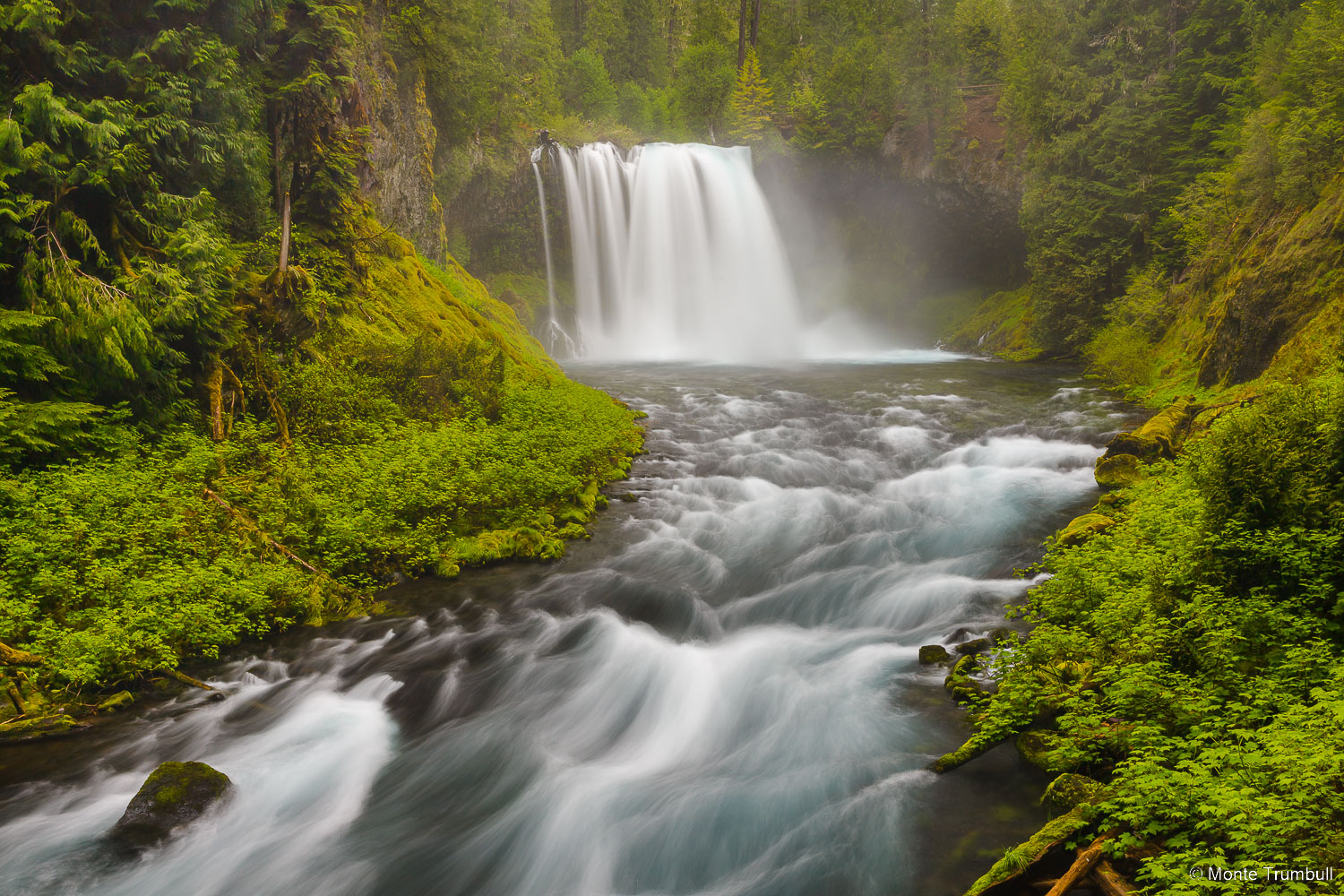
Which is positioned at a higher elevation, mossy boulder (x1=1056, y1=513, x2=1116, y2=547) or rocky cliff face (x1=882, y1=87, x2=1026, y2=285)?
rocky cliff face (x1=882, y1=87, x2=1026, y2=285)

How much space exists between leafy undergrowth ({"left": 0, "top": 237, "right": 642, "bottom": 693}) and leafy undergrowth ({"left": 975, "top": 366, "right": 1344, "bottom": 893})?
6478 mm

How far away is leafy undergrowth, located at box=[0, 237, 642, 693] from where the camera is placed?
261 inches

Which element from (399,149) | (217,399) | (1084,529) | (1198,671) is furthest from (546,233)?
(1198,671)

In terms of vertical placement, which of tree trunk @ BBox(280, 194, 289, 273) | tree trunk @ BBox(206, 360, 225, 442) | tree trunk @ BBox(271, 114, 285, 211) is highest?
tree trunk @ BBox(271, 114, 285, 211)

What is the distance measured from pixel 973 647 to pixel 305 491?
7831mm

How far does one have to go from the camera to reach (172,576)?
7.04 metres

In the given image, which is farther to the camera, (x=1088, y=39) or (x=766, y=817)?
(x=1088, y=39)

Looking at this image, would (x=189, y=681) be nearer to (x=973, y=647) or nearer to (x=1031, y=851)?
(x=1031, y=851)

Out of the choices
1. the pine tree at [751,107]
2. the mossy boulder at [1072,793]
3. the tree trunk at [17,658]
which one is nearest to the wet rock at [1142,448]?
the mossy boulder at [1072,793]

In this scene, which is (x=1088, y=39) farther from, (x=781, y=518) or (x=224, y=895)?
(x=224, y=895)

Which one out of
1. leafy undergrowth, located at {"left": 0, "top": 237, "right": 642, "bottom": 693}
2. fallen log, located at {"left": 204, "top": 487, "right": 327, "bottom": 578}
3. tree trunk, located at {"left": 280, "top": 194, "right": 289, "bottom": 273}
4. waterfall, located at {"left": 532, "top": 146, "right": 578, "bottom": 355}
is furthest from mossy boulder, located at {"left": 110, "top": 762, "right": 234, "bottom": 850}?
waterfall, located at {"left": 532, "top": 146, "right": 578, "bottom": 355}

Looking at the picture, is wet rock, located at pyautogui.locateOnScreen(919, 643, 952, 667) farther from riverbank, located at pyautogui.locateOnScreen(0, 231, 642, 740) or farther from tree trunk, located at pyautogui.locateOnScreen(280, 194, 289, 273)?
tree trunk, located at pyautogui.locateOnScreen(280, 194, 289, 273)

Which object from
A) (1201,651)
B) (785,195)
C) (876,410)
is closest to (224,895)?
(1201,651)

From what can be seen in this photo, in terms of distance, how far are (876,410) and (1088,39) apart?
15.4 metres
